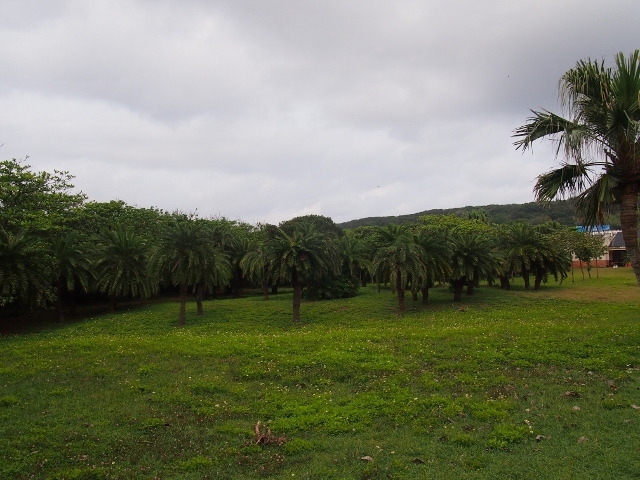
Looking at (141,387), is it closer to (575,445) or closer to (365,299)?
(575,445)

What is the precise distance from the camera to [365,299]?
32.8 metres

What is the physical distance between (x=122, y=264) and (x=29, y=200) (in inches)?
287

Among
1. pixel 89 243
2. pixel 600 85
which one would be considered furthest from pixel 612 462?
pixel 89 243

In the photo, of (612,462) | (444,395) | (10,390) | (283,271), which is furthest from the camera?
(283,271)

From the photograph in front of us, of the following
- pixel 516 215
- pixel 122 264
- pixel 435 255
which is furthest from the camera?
pixel 516 215

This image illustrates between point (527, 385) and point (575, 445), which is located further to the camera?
point (527, 385)

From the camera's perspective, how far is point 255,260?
34.6 meters

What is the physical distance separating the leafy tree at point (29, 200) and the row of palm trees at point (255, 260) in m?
1.34

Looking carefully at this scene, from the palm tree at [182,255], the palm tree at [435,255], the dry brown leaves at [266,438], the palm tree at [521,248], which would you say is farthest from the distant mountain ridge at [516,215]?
the dry brown leaves at [266,438]

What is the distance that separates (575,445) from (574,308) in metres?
21.2

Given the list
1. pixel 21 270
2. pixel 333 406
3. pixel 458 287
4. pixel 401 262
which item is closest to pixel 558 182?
pixel 333 406

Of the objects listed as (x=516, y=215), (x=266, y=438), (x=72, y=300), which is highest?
(x=516, y=215)

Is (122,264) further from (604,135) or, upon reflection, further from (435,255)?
(604,135)

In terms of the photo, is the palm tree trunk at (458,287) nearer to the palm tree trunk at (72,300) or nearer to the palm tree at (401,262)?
the palm tree at (401,262)
